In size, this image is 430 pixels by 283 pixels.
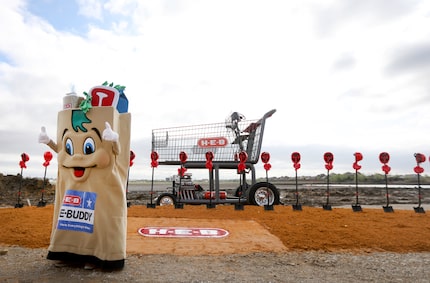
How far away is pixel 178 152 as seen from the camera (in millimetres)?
12406

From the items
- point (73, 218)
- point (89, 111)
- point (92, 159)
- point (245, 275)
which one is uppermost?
point (89, 111)

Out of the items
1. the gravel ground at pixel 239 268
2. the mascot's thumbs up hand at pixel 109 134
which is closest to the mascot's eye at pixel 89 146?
the mascot's thumbs up hand at pixel 109 134

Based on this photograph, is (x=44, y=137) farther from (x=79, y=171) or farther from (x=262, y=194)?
(x=262, y=194)

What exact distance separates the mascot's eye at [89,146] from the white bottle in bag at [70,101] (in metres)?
0.69

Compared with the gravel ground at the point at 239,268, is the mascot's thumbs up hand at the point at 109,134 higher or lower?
higher

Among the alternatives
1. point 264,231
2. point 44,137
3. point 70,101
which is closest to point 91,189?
point 44,137

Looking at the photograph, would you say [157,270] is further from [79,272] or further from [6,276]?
[6,276]

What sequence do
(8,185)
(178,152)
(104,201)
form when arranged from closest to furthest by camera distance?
1. (104,201)
2. (178,152)
3. (8,185)

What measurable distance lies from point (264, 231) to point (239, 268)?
2.54 metres

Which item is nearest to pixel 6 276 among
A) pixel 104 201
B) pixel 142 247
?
pixel 104 201

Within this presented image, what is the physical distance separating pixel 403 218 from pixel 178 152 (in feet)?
25.7

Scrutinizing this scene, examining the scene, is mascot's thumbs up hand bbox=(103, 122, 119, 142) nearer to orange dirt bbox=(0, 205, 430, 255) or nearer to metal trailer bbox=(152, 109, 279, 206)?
orange dirt bbox=(0, 205, 430, 255)

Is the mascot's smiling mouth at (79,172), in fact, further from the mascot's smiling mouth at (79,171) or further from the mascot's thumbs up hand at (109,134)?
the mascot's thumbs up hand at (109,134)

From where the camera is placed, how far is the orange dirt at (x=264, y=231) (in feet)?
18.8
